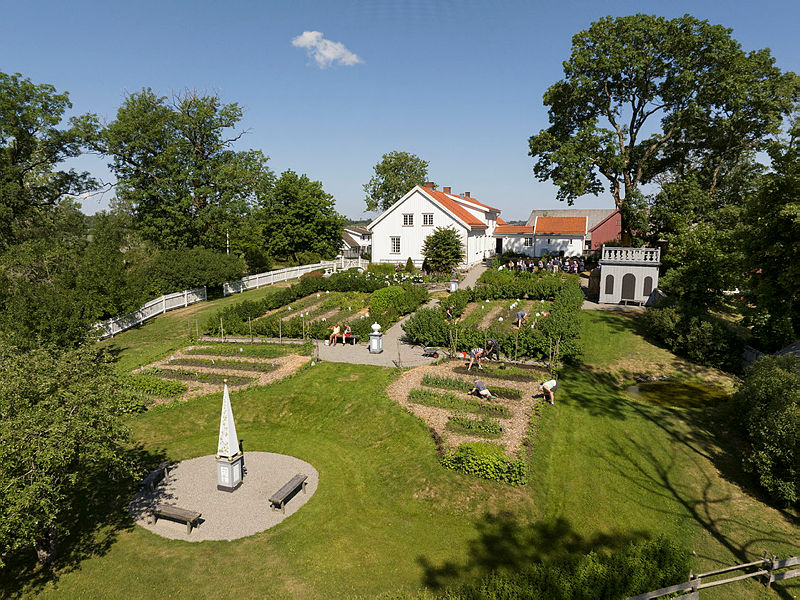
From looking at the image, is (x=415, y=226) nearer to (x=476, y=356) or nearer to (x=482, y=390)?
(x=476, y=356)

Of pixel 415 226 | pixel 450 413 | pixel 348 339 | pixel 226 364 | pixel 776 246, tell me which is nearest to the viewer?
pixel 450 413

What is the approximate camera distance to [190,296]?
1364 inches

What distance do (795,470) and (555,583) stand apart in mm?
8077

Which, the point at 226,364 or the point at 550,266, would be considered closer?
the point at 226,364

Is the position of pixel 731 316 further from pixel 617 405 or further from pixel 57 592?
pixel 57 592

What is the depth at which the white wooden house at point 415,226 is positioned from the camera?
45.3m

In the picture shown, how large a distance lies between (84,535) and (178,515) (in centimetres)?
217

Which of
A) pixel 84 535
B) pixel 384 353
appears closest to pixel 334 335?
pixel 384 353

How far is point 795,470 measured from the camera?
400 inches

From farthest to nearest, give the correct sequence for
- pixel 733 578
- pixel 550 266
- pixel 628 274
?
pixel 550 266 → pixel 628 274 → pixel 733 578

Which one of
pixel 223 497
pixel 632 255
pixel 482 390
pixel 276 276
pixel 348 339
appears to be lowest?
pixel 223 497

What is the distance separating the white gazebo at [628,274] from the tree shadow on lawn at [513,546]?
75.4 feet

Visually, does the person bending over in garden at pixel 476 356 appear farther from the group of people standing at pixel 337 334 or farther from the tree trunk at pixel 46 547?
the tree trunk at pixel 46 547

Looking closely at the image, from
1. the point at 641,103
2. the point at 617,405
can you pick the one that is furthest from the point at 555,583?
the point at 641,103
